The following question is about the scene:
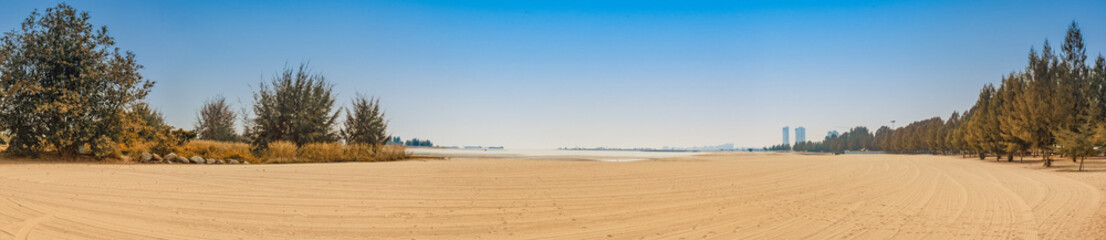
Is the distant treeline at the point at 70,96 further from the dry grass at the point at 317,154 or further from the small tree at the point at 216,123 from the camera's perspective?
the small tree at the point at 216,123

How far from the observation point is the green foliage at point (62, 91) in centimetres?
1508

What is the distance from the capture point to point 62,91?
15.4 meters

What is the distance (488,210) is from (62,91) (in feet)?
52.1

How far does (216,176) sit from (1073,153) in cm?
3208

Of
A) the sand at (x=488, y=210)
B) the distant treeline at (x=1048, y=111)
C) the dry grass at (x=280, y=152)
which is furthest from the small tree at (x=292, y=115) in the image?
the distant treeline at (x=1048, y=111)

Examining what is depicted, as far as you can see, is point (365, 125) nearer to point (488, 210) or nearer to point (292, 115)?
point (292, 115)

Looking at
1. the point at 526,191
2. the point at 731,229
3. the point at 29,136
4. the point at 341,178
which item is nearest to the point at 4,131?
the point at 29,136

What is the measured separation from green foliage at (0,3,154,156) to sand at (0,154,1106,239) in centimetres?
523

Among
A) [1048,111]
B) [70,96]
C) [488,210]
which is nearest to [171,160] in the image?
[70,96]

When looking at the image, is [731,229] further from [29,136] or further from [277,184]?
[29,136]

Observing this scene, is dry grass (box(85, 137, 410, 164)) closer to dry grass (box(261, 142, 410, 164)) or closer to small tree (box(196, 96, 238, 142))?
dry grass (box(261, 142, 410, 164))

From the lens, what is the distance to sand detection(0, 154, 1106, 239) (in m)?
5.69

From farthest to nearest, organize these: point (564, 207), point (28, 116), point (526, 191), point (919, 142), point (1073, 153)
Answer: point (919, 142) → point (1073, 153) → point (28, 116) → point (526, 191) → point (564, 207)

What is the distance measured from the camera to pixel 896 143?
102438 millimetres
